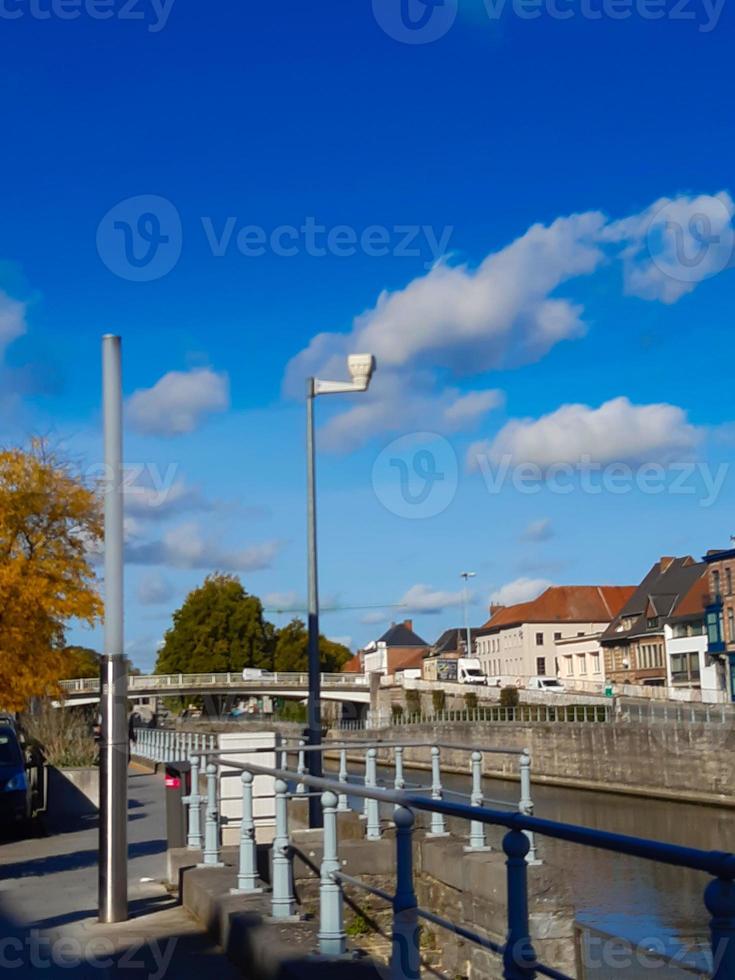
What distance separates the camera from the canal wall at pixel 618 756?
41594mm

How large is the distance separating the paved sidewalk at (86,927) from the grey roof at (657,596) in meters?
84.0

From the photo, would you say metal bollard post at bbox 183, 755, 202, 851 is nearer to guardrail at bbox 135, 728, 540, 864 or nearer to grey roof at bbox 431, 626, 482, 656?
guardrail at bbox 135, 728, 540, 864

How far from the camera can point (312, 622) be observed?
1777 centimetres

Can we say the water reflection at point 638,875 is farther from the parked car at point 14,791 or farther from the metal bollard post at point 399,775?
the parked car at point 14,791

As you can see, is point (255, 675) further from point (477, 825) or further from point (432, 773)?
point (477, 825)

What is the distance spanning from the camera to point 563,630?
13225 centimetres

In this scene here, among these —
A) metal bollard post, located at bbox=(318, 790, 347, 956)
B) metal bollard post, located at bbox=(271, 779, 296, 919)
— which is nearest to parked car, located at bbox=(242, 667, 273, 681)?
metal bollard post, located at bbox=(271, 779, 296, 919)

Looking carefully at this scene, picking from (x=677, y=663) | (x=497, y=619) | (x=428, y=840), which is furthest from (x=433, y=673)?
(x=428, y=840)

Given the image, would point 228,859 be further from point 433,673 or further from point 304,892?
point 433,673

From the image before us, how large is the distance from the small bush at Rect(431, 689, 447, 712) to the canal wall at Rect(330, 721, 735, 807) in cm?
2567

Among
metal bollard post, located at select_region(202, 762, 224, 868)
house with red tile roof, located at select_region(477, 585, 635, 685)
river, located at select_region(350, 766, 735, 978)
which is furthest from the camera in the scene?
house with red tile roof, located at select_region(477, 585, 635, 685)

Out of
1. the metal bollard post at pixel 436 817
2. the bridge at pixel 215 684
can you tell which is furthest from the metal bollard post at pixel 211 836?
the bridge at pixel 215 684

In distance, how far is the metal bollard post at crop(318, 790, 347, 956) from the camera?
21.1 feet

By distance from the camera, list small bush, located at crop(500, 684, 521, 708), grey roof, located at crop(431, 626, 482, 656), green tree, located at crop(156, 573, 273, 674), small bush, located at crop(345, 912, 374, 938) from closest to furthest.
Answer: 1. small bush, located at crop(345, 912, 374, 938)
2. small bush, located at crop(500, 684, 521, 708)
3. green tree, located at crop(156, 573, 273, 674)
4. grey roof, located at crop(431, 626, 482, 656)
